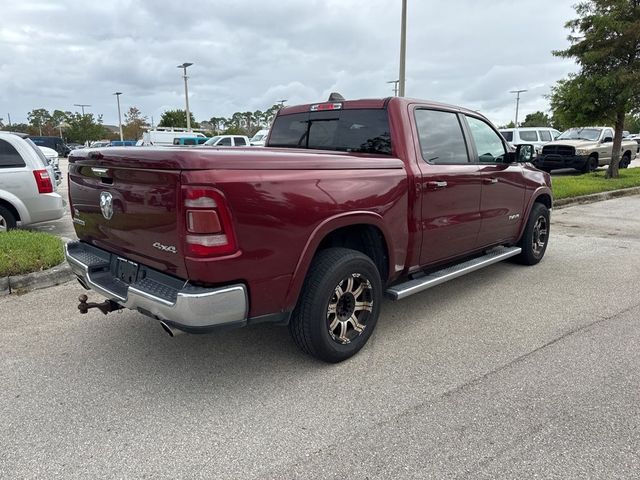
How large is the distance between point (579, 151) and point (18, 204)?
17.6 meters

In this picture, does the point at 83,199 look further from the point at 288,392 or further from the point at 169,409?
the point at 288,392

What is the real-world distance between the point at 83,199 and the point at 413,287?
8.63 feet

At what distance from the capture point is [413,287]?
3947mm

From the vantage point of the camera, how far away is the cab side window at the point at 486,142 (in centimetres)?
487

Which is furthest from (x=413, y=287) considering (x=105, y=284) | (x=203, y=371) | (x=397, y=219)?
(x=105, y=284)

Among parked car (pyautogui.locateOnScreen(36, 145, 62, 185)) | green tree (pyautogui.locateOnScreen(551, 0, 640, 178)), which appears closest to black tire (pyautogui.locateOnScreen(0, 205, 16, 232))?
parked car (pyautogui.locateOnScreen(36, 145, 62, 185))

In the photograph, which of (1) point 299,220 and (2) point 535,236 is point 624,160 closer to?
(2) point 535,236

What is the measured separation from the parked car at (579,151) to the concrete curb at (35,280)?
52.2 feet

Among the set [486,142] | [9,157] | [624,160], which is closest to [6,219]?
[9,157]

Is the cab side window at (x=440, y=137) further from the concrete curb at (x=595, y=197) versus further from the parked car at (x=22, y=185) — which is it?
the concrete curb at (x=595, y=197)

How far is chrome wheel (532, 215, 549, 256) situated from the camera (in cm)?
608

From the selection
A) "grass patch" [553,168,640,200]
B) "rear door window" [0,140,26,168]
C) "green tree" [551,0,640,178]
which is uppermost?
"green tree" [551,0,640,178]

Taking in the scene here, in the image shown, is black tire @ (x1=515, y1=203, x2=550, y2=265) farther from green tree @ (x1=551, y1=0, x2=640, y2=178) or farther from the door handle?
green tree @ (x1=551, y1=0, x2=640, y2=178)

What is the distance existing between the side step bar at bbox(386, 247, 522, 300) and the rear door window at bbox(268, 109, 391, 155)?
110 cm
